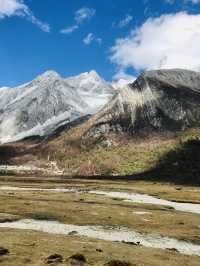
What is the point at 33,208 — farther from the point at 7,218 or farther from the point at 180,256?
the point at 180,256

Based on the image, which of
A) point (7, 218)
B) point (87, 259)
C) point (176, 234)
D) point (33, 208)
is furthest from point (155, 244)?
point (33, 208)

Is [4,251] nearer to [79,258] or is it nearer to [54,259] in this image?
[54,259]

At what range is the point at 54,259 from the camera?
131ft

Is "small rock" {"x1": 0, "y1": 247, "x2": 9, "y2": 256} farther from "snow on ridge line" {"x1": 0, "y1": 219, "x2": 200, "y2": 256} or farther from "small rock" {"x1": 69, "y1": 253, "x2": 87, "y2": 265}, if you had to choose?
"snow on ridge line" {"x1": 0, "y1": 219, "x2": 200, "y2": 256}

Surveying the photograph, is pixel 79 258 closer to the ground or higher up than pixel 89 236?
closer to the ground

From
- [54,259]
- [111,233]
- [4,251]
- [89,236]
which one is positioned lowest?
[54,259]

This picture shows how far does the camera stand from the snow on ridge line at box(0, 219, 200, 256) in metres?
53.7

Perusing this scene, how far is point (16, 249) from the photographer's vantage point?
44.2 m

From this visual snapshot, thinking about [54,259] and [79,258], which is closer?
[54,259]

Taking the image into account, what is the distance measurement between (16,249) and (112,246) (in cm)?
1039

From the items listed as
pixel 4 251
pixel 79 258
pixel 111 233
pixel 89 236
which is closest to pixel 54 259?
pixel 79 258

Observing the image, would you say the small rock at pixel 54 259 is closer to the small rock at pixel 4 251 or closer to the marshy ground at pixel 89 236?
the marshy ground at pixel 89 236

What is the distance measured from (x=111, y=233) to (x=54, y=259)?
22308mm

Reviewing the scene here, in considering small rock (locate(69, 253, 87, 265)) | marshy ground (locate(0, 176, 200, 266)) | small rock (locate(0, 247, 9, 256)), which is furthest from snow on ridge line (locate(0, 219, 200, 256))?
small rock (locate(0, 247, 9, 256))
